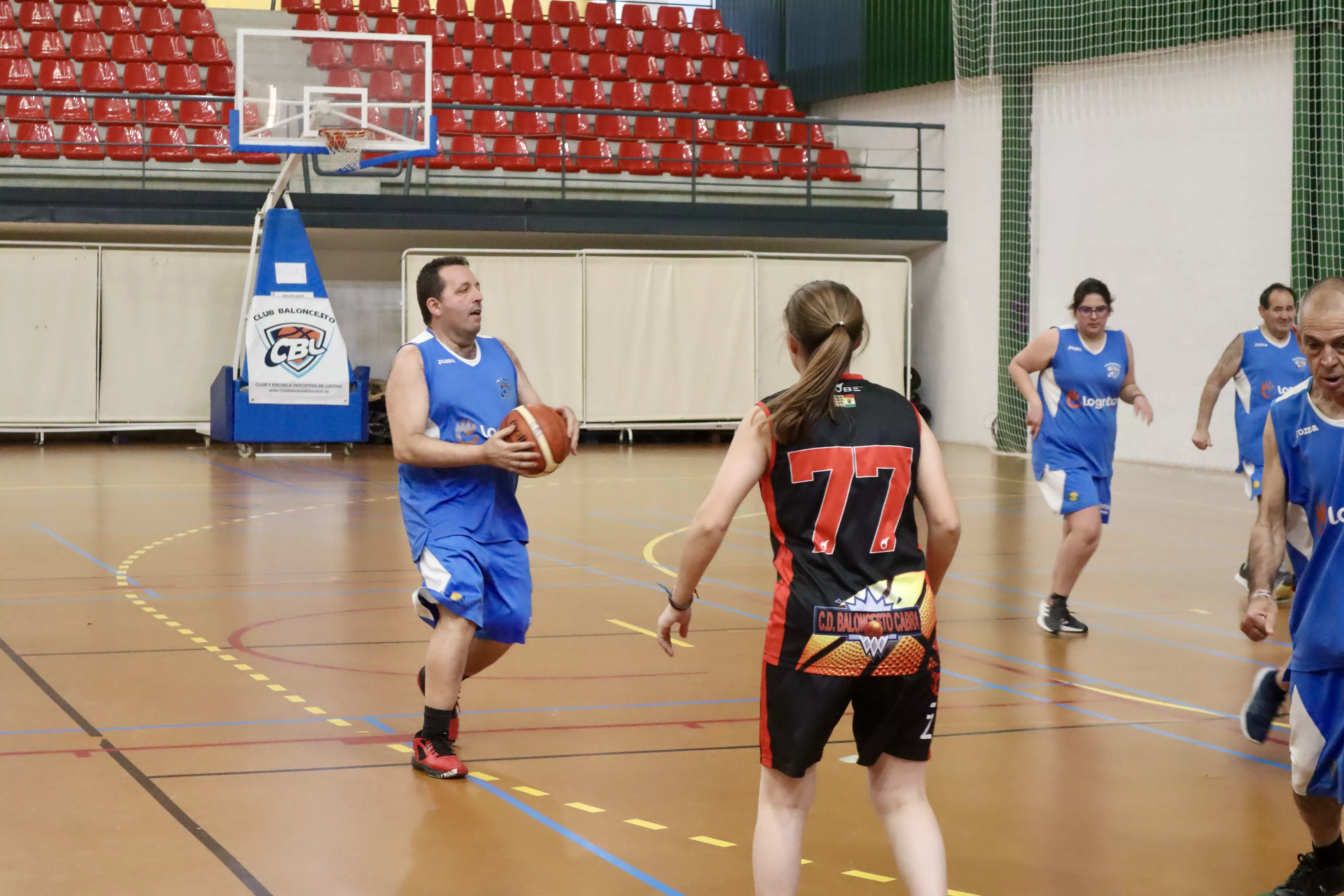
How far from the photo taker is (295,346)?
17.6 m

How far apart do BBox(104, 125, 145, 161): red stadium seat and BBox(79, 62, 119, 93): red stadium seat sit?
35.3 inches

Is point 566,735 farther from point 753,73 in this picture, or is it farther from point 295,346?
point 753,73

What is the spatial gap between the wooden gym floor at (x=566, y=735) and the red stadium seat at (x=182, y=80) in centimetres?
1168

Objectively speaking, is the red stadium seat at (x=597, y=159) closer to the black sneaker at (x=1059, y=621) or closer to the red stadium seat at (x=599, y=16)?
the red stadium seat at (x=599, y=16)

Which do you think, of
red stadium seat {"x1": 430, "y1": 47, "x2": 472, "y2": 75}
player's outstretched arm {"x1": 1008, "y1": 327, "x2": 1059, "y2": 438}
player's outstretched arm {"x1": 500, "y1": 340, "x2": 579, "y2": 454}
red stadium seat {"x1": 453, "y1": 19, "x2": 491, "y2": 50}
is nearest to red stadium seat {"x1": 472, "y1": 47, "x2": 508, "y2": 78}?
red stadium seat {"x1": 430, "y1": 47, "x2": 472, "y2": 75}

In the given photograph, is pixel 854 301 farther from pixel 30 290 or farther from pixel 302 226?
pixel 30 290

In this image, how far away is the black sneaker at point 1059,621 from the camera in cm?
777

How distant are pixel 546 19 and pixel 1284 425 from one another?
22.0 m

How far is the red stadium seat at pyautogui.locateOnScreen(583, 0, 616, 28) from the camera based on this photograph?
80.8 ft

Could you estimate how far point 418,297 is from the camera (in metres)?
5.25

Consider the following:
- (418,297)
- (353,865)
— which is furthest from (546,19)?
(353,865)

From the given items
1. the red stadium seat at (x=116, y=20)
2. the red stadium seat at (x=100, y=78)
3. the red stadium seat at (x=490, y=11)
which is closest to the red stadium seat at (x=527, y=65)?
the red stadium seat at (x=490, y=11)

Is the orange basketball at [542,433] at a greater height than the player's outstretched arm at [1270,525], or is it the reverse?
the orange basketball at [542,433]

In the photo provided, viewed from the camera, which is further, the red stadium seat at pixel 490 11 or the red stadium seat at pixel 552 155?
the red stadium seat at pixel 490 11
